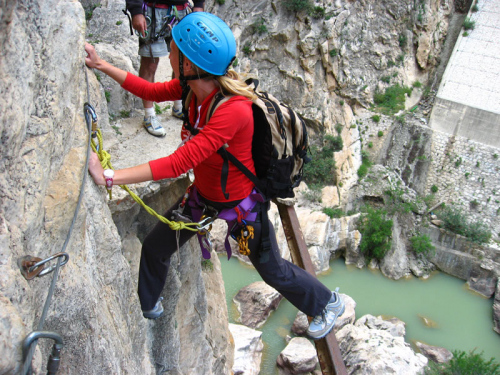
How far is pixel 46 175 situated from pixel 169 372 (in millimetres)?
2910

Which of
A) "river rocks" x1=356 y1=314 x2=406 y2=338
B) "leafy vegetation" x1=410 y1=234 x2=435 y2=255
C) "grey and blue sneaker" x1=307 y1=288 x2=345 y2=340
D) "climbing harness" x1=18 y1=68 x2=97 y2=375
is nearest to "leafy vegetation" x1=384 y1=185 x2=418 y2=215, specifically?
"leafy vegetation" x1=410 y1=234 x2=435 y2=255

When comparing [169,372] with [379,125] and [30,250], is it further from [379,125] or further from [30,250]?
[379,125]

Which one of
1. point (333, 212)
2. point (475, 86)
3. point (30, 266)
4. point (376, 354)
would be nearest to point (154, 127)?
point (30, 266)

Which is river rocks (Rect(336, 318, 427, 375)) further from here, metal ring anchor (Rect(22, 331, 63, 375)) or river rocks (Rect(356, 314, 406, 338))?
metal ring anchor (Rect(22, 331, 63, 375))

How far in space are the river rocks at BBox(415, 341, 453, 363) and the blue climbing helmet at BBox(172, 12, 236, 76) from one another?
12.1 meters

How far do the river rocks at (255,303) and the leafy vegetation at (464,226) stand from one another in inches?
326

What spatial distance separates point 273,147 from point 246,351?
796cm

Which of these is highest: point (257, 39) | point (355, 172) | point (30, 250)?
point (30, 250)

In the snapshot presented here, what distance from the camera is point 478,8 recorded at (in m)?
17.9

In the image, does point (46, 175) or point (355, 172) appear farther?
point (355, 172)

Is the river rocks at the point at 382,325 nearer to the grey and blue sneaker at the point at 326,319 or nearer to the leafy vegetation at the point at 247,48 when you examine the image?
the grey and blue sneaker at the point at 326,319

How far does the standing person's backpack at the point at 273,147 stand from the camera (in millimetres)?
2828

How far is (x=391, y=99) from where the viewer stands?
18.2 m

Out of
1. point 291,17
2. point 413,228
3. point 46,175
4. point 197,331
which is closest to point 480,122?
point 413,228
